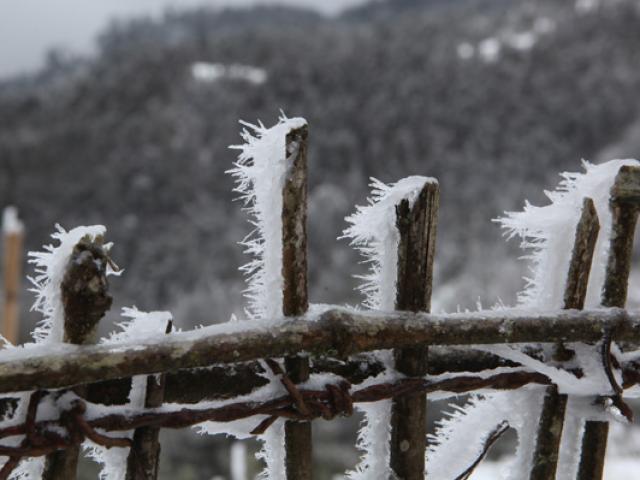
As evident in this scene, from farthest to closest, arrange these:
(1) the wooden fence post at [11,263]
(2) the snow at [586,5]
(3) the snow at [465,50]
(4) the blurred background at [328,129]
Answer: (3) the snow at [465,50] → (2) the snow at [586,5] → (4) the blurred background at [328,129] → (1) the wooden fence post at [11,263]

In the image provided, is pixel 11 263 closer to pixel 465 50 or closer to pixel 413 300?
pixel 413 300

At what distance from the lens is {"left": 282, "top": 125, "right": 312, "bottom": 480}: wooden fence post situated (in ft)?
2.83

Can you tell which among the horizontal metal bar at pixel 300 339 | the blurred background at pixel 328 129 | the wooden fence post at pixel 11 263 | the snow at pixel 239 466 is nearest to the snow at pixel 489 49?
the blurred background at pixel 328 129

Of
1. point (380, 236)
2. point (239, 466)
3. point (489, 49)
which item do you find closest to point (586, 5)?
point (489, 49)

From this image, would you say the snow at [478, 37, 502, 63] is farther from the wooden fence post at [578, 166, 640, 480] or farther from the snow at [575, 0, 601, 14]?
the wooden fence post at [578, 166, 640, 480]

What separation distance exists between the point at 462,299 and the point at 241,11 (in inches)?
1940

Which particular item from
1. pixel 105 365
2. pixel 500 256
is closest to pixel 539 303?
pixel 105 365

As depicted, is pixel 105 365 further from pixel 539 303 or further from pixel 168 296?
pixel 168 296

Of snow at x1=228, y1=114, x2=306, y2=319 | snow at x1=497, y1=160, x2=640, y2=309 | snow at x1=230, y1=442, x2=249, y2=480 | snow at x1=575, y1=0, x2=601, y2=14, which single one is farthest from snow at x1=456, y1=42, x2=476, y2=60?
snow at x1=228, y1=114, x2=306, y2=319

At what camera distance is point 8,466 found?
2.44 feet

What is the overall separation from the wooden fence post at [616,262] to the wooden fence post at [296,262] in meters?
0.54

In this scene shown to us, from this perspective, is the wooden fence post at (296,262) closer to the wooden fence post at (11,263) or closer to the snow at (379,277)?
the snow at (379,277)

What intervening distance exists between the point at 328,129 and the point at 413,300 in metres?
33.1

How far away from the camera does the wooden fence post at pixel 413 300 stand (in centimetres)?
93
